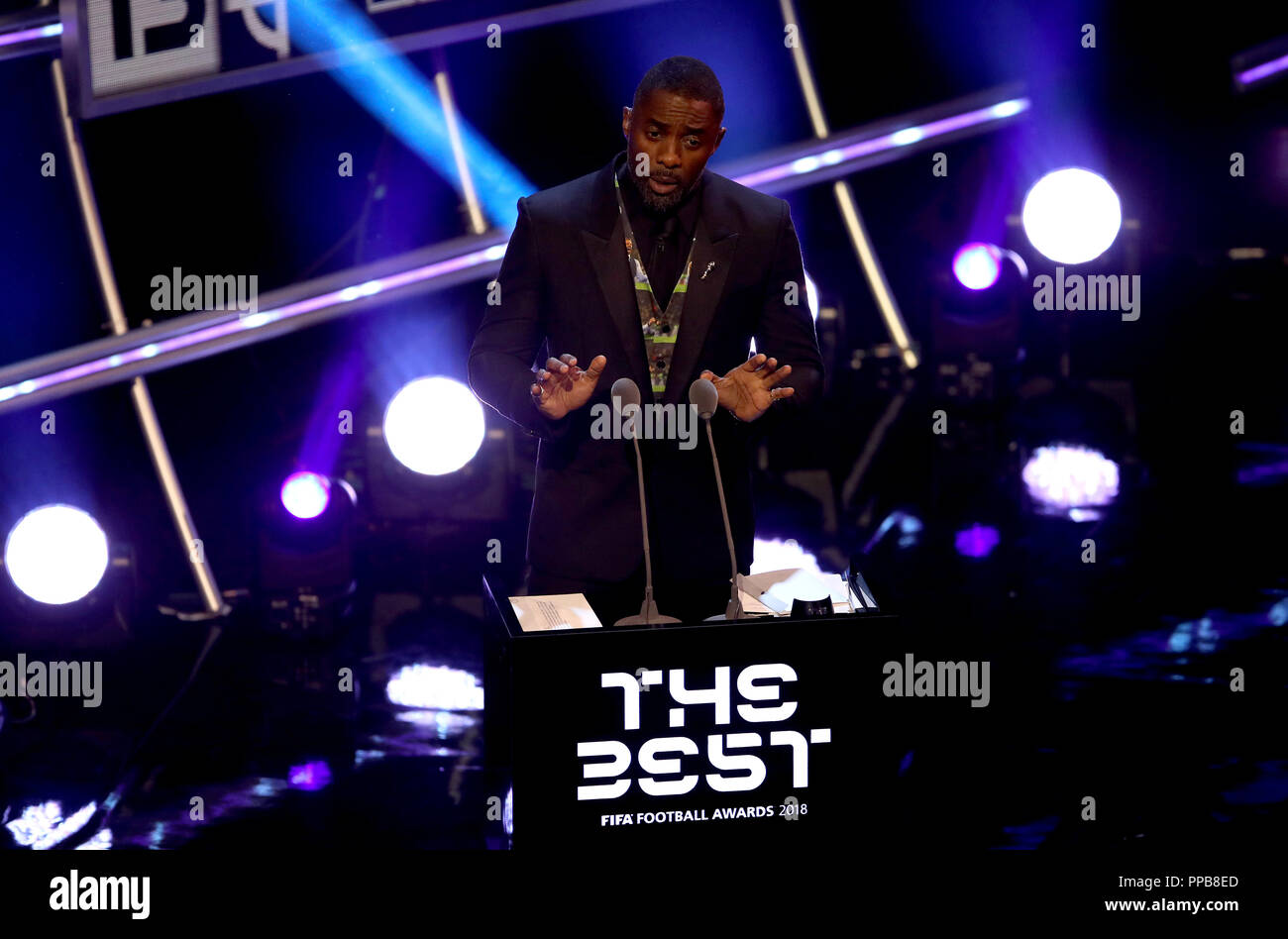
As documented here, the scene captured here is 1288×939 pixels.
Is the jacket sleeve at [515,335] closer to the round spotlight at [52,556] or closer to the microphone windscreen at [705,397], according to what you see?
the microphone windscreen at [705,397]

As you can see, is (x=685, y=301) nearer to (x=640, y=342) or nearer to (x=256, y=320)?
(x=640, y=342)

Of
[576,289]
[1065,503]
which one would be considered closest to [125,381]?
[576,289]

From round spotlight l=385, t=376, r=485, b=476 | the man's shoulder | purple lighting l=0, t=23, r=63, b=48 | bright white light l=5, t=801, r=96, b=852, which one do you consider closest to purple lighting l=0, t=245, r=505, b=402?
round spotlight l=385, t=376, r=485, b=476

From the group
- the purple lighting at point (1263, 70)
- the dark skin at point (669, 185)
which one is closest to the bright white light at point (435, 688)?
the dark skin at point (669, 185)

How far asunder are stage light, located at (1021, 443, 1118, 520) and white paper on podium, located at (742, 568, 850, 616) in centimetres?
391

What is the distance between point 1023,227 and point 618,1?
2644mm

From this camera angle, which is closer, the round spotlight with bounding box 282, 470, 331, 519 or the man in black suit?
the man in black suit

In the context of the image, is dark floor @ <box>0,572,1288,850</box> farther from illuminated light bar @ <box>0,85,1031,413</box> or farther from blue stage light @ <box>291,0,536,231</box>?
blue stage light @ <box>291,0,536,231</box>

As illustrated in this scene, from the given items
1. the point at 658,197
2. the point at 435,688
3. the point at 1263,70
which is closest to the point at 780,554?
the point at 435,688

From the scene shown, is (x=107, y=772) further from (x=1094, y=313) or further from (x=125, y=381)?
(x=1094, y=313)

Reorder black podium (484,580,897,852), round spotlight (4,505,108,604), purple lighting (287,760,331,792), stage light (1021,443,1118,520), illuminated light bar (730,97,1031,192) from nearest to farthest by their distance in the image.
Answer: black podium (484,580,897,852)
purple lighting (287,760,331,792)
round spotlight (4,505,108,604)
illuminated light bar (730,97,1031,192)
stage light (1021,443,1118,520)

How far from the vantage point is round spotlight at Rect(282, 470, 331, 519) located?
542 cm

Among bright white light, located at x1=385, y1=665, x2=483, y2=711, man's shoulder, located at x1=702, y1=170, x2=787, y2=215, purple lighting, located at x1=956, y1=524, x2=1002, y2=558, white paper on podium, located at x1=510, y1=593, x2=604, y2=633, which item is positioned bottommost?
bright white light, located at x1=385, y1=665, x2=483, y2=711
